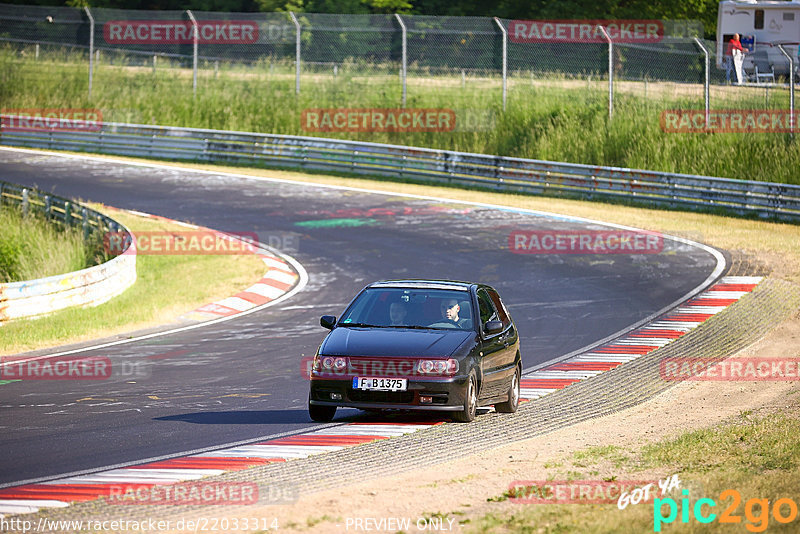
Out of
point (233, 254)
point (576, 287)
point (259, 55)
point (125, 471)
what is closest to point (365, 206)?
point (233, 254)

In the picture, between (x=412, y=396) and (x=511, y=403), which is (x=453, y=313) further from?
(x=412, y=396)

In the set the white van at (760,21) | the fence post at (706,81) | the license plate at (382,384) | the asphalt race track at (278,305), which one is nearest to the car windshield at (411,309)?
the license plate at (382,384)

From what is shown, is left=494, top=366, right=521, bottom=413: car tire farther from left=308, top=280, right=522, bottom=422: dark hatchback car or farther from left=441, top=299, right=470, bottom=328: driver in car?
left=441, top=299, right=470, bottom=328: driver in car

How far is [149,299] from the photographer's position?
2064 cm

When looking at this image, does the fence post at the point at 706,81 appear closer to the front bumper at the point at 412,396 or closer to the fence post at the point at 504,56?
the fence post at the point at 504,56

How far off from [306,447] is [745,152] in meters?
24.1

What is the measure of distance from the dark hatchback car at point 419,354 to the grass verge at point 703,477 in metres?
1.69

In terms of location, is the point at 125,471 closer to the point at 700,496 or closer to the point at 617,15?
the point at 700,496

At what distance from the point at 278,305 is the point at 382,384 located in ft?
31.2

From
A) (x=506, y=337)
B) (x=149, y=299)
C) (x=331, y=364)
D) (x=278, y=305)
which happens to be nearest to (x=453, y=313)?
(x=506, y=337)

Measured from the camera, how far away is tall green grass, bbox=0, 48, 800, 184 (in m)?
31.9

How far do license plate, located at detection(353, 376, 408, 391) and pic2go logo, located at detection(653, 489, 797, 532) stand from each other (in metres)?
3.60

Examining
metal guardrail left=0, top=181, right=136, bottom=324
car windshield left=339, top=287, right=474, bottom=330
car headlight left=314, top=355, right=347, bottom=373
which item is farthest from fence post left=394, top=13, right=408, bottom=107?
car headlight left=314, top=355, right=347, bottom=373

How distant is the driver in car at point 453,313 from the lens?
11.7m
